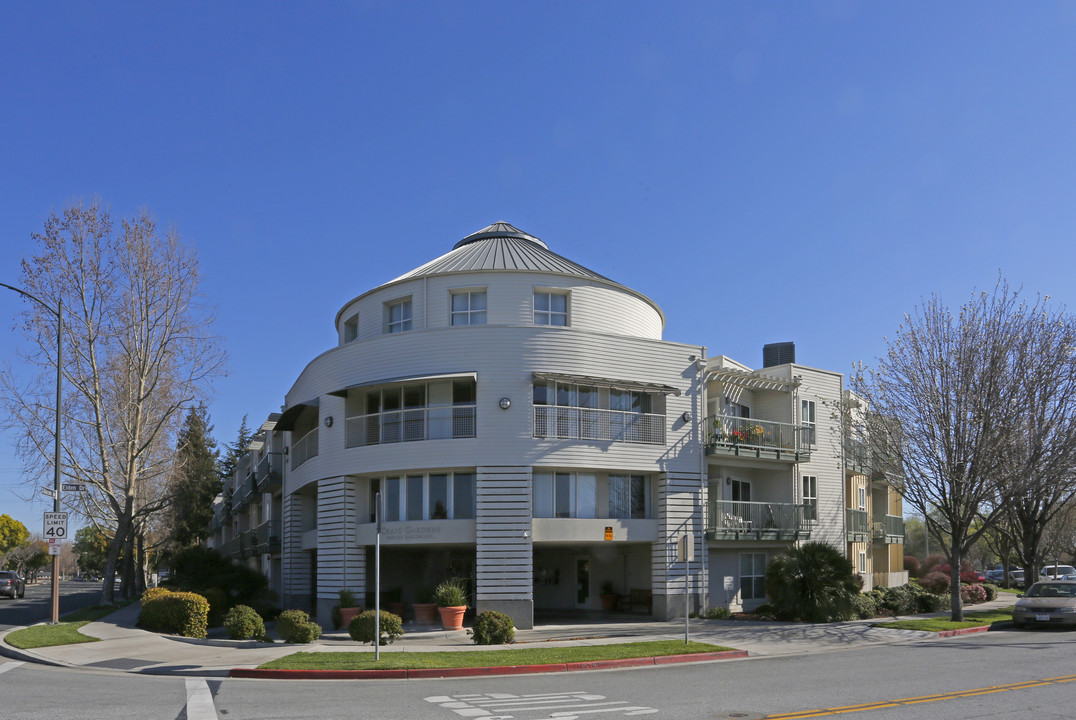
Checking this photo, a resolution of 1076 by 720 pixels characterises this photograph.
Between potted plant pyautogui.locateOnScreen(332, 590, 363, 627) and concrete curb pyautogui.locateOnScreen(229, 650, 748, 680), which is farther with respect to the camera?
potted plant pyautogui.locateOnScreen(332, 590, 363, 627)

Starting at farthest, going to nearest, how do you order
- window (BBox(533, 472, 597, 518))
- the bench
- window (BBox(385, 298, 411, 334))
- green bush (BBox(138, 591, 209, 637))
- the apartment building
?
1. the bench
2. window (BBox(385, 298, 411, 334))
3. window (BBox(533, 472, 597, 518))
4. the apartment building
5. green bush (BBox(138, 591, 209, 637))

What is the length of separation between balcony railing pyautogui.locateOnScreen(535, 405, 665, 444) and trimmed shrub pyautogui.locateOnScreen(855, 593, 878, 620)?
7920 millimetres

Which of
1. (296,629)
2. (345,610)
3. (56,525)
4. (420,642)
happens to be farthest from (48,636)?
(420,642)

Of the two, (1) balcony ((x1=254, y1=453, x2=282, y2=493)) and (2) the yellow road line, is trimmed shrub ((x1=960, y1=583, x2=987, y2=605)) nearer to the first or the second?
(2) the yellow road line

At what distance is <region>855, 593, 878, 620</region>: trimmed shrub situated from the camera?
2814 cm

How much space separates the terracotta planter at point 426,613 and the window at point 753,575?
11.4 metres

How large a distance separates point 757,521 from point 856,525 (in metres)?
7.81

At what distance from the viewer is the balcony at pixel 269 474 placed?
37625 mm

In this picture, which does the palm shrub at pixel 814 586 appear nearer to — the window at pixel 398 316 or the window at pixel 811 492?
the window at pixel 811 492

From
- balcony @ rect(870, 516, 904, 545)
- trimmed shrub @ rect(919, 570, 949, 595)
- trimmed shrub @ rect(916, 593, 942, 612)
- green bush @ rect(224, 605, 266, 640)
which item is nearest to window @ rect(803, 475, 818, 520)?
trimmed shrub @ rect(916, 593, 942, 612)

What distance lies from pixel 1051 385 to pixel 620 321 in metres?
13.7

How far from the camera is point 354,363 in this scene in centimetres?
2827

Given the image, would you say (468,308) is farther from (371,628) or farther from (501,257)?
(371,628)

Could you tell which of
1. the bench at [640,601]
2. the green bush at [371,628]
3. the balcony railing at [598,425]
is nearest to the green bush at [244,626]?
the green bush at [371,628]
